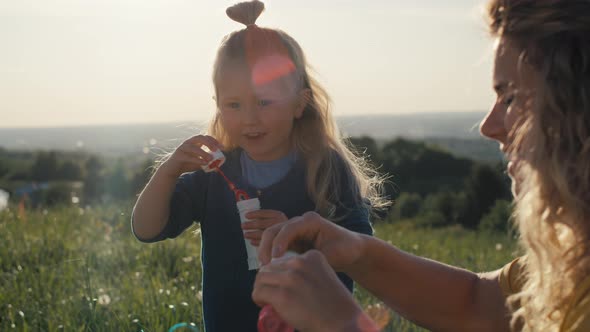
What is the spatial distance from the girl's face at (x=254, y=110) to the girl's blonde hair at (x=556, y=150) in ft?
3.75

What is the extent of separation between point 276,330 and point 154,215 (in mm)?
1207

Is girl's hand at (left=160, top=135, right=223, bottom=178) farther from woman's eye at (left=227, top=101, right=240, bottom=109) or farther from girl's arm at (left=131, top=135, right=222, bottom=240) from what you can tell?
woman's eye at (left=227, top=101, right=240, bottom=109)

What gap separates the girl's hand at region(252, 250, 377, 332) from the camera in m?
1.18

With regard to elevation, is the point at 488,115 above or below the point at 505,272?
above

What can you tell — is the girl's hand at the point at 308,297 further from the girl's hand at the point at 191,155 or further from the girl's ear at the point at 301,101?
the girl's ear at the point at 301,101

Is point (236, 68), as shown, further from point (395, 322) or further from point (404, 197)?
point (404, 197)

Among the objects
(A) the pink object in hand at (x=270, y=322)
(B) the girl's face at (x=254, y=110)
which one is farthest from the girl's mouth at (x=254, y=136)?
(A) the pink object in hand at (x=270, y=322)

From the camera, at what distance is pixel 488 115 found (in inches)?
69.1

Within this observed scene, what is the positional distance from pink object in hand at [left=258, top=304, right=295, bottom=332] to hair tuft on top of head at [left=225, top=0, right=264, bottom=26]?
1652 mm

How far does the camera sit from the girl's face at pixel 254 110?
8.25 feet

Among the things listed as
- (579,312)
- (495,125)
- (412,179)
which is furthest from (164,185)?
(412,179)

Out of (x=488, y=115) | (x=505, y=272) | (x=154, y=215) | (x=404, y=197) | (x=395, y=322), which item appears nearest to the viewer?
(x=488, y=115)

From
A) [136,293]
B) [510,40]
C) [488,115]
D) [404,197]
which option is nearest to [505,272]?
[488,115]

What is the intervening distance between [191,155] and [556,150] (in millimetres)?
1264
